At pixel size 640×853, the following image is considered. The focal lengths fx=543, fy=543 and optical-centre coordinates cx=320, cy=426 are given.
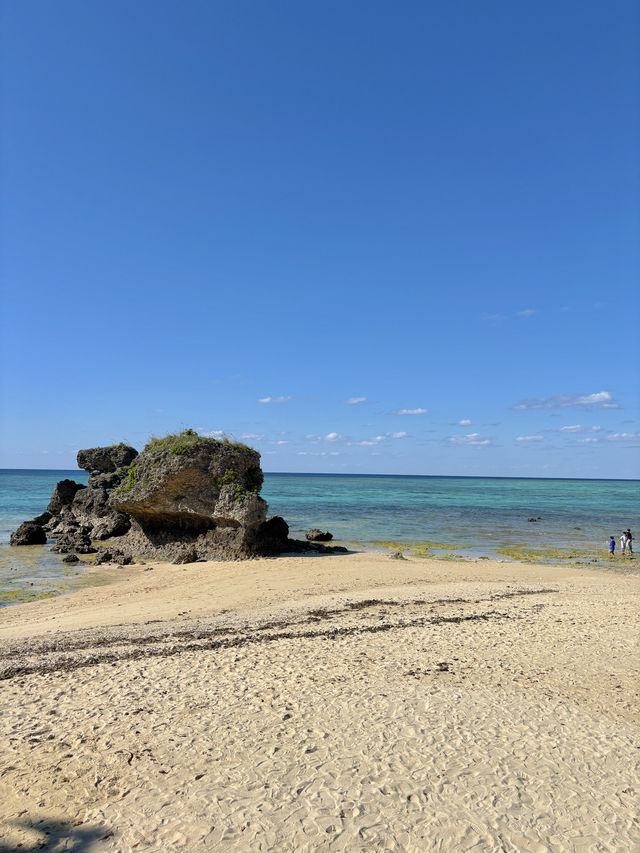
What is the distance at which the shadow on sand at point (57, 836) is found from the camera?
4723 mm

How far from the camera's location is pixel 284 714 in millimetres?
7305

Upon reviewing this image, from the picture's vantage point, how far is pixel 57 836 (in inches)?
192

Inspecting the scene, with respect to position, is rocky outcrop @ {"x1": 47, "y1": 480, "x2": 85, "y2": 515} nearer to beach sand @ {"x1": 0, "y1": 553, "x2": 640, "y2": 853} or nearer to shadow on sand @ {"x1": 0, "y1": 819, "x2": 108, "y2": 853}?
beach sand @ {"x1": 0, "y1": 553, "x2": 640, "y2": 853}

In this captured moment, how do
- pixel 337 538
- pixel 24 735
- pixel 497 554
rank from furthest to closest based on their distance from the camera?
pixel 337 538
pixel 497 554
pixel 24 735

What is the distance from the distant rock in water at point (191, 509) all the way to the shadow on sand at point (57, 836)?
18.3 meters

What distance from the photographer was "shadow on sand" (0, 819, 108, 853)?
472 centimetres

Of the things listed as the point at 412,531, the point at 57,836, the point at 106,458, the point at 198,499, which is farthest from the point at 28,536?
→ the point at 57,836

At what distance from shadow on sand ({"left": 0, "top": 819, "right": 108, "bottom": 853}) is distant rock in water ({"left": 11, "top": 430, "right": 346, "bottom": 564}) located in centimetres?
1826

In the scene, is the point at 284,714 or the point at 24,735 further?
the point at 284,714

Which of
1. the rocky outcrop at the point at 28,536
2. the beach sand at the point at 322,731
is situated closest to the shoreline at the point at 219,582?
the beach sand at the point at 322,731

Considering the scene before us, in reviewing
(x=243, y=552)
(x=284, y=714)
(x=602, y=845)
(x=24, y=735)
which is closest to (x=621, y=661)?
(x=602, y=845)

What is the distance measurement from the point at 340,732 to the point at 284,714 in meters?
0.86

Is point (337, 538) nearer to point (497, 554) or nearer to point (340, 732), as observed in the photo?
point (497, 554)

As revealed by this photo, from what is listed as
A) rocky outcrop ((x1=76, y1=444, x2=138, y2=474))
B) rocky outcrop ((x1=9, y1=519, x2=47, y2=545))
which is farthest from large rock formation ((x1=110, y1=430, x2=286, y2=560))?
rocky outcrop ((x1=76, y1=444, x2=138, y2=474))
